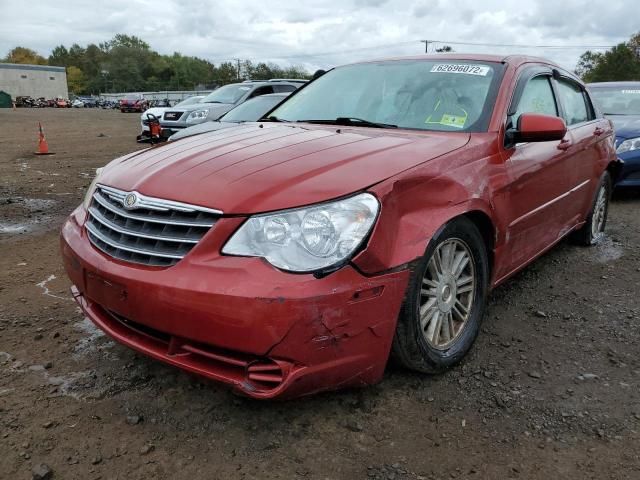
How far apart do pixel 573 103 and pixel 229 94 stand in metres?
9.24

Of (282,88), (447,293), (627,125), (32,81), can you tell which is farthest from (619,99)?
(32,81)

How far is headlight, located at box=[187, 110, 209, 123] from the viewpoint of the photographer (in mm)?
11602

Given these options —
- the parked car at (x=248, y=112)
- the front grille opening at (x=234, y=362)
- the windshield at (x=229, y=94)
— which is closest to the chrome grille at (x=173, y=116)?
the windshield at (x=229, y=94)

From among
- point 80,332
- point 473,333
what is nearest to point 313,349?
point 473,333

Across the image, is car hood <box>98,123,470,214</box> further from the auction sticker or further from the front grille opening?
the auction sticker

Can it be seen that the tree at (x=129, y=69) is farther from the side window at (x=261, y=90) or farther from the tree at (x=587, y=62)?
the side window at (x=261, y=90)

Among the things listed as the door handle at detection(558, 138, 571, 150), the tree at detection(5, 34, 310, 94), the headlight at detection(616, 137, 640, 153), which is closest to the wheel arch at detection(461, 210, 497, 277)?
the door handle at detection(558, 138, 571, 150)

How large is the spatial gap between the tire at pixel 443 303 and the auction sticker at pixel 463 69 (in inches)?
43.6

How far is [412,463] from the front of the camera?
83.5 inches

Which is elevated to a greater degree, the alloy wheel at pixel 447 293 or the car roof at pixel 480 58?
the car roof at pixel 480 58

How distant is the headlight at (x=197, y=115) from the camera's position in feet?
38.1

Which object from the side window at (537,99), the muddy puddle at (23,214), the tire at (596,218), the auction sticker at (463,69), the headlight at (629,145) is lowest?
the muddy puddle at (23,214)

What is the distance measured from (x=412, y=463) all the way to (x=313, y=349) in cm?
60

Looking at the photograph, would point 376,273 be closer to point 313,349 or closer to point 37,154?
point 313,349
